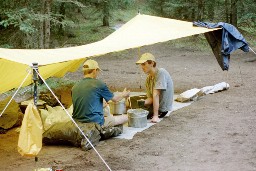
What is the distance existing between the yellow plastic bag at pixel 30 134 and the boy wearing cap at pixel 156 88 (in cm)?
249

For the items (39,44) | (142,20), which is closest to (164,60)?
(39,44)

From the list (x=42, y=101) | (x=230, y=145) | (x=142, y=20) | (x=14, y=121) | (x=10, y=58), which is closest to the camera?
(x=10, y=58)

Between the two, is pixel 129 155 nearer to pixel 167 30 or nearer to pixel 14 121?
pixel 14 121

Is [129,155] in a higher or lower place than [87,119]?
lower

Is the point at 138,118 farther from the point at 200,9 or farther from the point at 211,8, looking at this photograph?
the point at 211,8

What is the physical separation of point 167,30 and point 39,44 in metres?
5.06

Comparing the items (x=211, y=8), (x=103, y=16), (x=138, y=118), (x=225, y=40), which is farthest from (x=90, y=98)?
(x=211, y=8)

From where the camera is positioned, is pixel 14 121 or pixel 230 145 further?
pixel 14 121

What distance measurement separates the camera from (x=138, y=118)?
20.4ft

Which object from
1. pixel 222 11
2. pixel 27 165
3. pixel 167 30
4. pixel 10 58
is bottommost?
pixel 27 165

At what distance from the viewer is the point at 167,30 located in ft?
24.7

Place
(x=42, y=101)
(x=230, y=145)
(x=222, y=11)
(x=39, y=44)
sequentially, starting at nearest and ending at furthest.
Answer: (x=230, y=145)
(x=42, y=101)
(x=39, y=44)
(x=222, y=11)

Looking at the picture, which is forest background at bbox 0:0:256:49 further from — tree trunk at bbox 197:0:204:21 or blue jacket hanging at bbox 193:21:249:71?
blue jacket hanging at bbox 193:21:249:71

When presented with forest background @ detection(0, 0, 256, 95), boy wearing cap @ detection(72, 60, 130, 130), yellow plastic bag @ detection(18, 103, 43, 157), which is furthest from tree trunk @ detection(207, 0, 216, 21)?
yellow plastic bag @ detection(18, 103, 43, 157)
